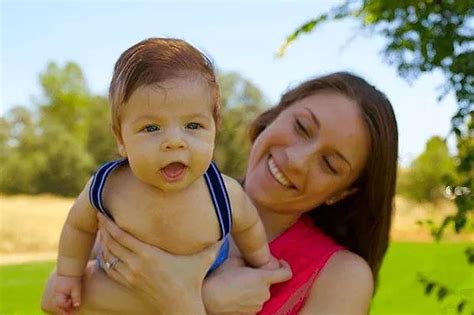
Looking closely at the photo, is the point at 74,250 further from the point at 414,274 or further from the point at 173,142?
the point at 414,274

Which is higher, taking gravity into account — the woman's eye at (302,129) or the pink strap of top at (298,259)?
the woman's eye at (302,129)

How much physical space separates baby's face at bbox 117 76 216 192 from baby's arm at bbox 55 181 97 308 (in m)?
0.27

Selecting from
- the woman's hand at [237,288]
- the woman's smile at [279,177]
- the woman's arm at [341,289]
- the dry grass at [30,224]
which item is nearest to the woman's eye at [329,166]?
the woman's smile at [279,177]

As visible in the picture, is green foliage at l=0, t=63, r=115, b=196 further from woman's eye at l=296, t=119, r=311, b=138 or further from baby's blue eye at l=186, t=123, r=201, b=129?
baby's blue eye at l=186, t=123, r=201, b=129

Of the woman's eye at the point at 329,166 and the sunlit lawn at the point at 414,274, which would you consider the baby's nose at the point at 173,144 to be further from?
the sunlit lawn at the point at 414,274

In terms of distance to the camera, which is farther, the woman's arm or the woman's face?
the woman's face

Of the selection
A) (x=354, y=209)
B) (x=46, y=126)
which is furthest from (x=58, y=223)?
(x=354, y=209)

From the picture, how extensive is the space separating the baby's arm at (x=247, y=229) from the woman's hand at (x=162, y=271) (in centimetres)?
12

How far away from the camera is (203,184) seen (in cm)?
205

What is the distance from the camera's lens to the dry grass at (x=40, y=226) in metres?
14.5

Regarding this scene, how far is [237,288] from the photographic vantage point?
2.13 meters

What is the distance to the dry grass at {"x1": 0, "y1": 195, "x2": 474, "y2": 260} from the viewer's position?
1448 cm

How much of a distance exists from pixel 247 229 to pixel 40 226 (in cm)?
1484

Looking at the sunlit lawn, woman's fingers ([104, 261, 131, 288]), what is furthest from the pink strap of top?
the sunlit lawn
